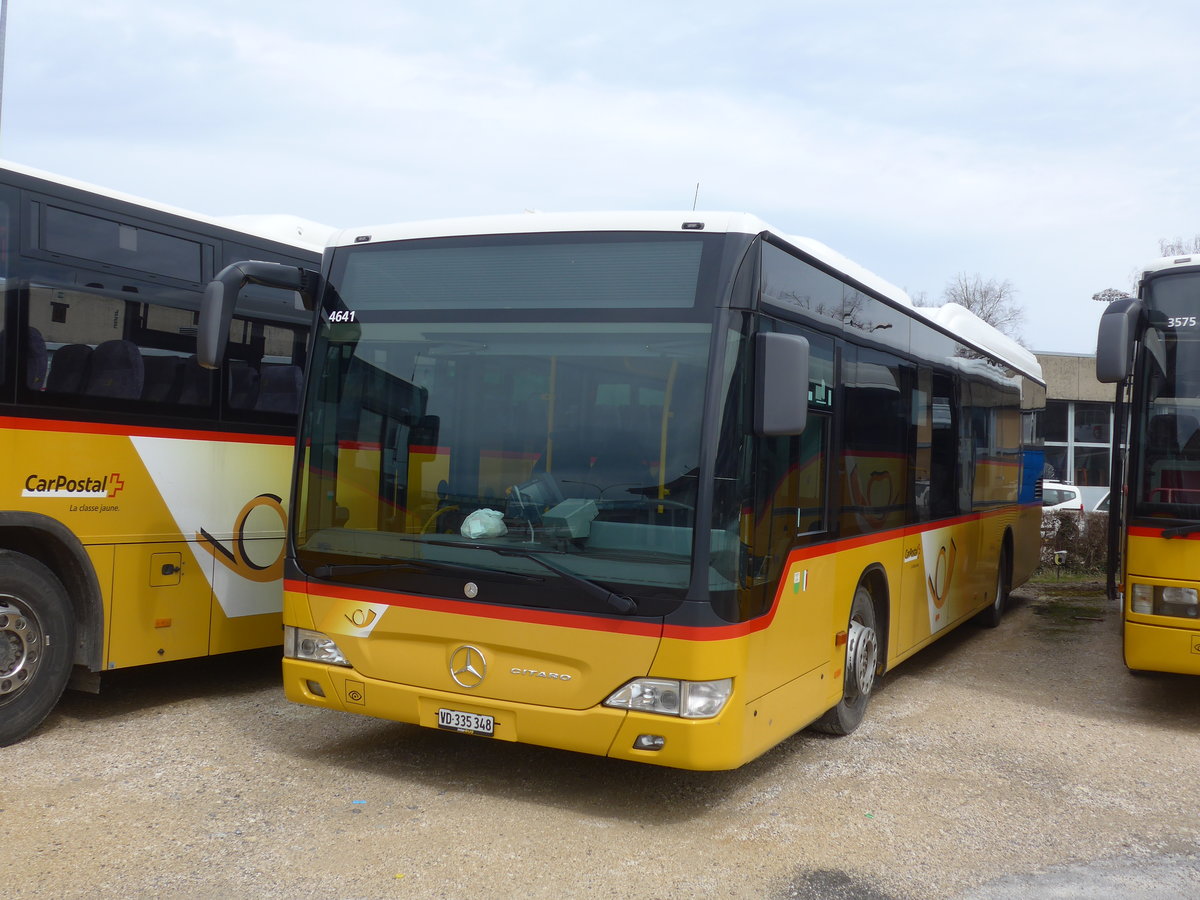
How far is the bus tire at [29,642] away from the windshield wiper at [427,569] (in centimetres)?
179

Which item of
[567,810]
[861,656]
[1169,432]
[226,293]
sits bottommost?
[567,810]

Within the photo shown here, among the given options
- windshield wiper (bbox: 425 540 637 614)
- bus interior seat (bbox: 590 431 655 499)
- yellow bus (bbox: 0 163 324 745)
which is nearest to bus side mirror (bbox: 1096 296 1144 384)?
bus interior seat (bbox: 590 431 655 499)

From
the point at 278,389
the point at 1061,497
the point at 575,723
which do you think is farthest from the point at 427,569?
the point at 1061,497

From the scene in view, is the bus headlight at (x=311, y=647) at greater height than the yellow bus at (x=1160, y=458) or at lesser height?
lesser

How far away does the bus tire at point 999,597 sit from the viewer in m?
12.4

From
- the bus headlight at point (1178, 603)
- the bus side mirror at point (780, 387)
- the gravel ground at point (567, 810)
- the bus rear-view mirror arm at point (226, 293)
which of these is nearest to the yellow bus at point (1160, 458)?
the bus headlight at point (1178, 603)

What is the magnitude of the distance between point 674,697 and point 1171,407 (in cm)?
450

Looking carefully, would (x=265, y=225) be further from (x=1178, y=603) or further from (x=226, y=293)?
(x=1178, y=603)

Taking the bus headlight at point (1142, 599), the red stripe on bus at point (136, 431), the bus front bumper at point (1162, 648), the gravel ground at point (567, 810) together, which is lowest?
the gravel ground at point (567, 810)

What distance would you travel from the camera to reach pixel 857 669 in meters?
7.29

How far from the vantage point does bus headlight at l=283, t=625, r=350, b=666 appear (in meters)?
5.95

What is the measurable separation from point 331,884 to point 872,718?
4518 mm

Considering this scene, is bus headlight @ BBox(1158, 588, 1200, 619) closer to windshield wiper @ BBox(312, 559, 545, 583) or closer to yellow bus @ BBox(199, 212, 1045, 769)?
yellow bus @ BBox(199, 212, 1045, 769)

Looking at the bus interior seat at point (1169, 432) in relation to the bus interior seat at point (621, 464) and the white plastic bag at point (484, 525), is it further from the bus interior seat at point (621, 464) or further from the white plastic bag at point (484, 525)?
the white plastic bag at point (484, 525)
